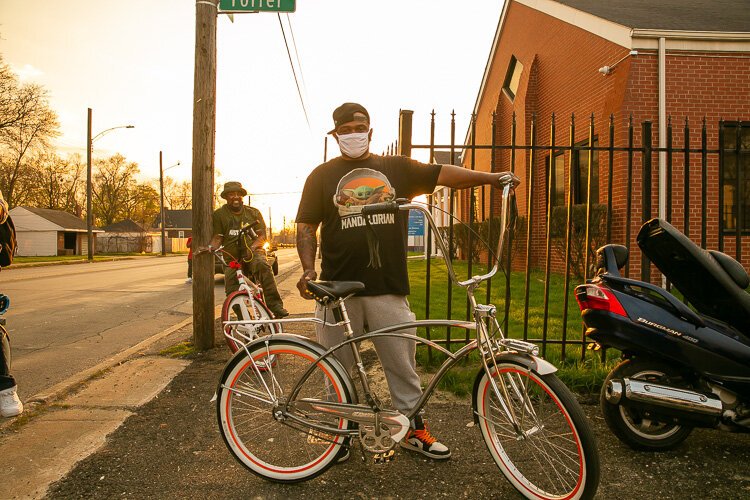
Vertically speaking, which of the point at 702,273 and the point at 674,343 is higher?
the point at 702,273

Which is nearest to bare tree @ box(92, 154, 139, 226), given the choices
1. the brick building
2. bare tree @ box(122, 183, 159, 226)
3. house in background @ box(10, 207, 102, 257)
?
bare tree @ box(122, 183, 159, 226)

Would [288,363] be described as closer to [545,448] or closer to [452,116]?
[545,448]

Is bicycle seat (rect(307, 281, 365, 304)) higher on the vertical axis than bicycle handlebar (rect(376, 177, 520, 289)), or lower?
lower

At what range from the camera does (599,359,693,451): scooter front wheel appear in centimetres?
311

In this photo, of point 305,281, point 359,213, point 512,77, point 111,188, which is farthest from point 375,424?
point 111,188

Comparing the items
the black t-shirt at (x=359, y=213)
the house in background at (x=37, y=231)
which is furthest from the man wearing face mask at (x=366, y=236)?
the house in background at (x=37, y=231)

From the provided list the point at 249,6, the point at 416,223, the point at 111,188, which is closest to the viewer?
the point at 249,6

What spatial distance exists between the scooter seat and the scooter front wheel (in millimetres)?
478

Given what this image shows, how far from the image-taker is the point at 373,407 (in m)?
2.78

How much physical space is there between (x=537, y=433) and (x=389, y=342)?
35.9 inches

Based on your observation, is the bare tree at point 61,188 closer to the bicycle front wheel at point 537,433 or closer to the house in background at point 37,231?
the house in background at point 37,231

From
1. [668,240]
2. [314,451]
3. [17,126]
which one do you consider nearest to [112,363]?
[314,451]

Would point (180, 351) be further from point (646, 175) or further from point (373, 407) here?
point (646, 175)

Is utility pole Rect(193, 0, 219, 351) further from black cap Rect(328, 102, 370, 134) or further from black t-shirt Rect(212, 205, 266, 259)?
black cap Rect(328, 102, 370, 134)
